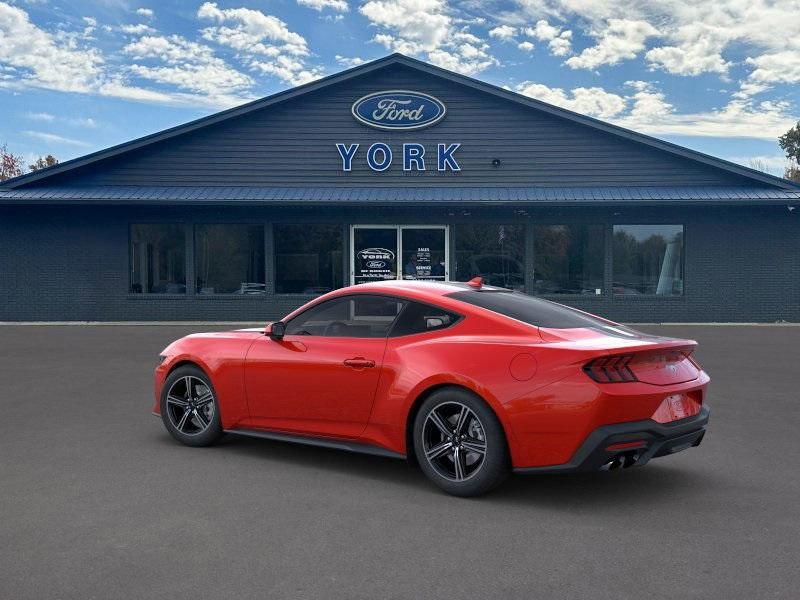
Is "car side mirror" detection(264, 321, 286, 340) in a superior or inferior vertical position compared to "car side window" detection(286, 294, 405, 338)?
inferior

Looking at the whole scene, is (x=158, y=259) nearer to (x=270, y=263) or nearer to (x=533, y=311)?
(x=270, y=263)

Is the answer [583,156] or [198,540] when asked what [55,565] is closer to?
[198,540]

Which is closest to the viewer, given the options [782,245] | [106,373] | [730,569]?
[730,569]

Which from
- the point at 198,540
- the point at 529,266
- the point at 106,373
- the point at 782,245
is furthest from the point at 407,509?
the point at 782,245

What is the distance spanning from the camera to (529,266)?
23.0m

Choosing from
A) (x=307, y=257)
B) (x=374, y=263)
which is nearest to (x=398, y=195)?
(x=374, y=263)

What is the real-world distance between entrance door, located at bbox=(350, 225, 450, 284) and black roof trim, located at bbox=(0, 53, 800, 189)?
430 cm

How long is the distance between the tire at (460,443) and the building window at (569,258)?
18.0 metres

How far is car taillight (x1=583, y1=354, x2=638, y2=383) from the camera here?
4.96 m

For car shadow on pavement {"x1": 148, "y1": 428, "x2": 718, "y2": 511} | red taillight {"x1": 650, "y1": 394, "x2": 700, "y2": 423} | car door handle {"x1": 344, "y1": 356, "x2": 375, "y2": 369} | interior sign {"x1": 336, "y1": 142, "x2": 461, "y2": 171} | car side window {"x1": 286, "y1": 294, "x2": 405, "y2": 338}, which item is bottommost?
car shadow on pavement {"x1": 148, "y1": 428, "x2": 718, "y2": 511}

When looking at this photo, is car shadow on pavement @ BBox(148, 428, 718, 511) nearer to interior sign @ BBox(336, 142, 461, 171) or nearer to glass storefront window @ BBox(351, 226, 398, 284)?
glass storefront window @ BBox(351, 226, 398, 284)

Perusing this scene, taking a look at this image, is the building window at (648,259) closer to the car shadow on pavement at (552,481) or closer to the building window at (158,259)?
the building window at (158,259)

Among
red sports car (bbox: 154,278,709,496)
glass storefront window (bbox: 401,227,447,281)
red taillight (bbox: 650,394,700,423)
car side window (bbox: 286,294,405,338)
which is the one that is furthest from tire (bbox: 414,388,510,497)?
glass storefront window (bbox: 401,227,447,281)

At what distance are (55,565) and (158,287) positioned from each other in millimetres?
20093
